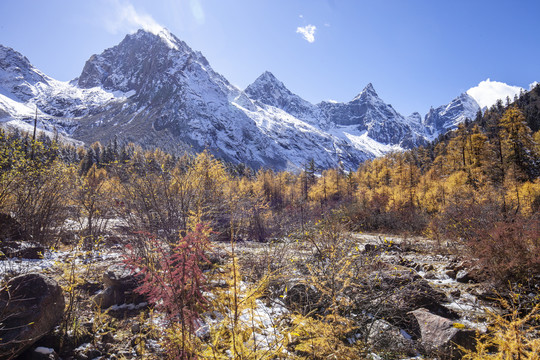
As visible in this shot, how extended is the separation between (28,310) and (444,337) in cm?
690

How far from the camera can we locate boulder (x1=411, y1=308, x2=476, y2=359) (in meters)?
4.57

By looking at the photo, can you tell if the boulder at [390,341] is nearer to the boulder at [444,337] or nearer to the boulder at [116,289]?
the boulder at [444,337]

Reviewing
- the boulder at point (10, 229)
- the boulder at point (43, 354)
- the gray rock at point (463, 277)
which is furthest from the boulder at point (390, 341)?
the boulder at point (10, 229)

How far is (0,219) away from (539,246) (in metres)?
16.5

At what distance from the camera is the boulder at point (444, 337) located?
180 inches

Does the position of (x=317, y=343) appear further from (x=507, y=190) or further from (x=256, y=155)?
(x=256, y=155)

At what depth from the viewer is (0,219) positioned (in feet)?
26.2

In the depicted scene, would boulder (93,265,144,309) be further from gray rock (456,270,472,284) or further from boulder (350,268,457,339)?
gray rock (456,270,472,284)

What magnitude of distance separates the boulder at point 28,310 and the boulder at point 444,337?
20.9 feet

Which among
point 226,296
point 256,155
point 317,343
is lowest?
point 317,343

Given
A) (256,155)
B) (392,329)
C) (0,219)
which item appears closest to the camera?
(392,329)

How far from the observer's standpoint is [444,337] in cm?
475

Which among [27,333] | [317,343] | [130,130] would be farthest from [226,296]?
[130,130]

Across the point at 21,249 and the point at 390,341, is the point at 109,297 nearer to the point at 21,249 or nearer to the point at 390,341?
the point at 21,249
